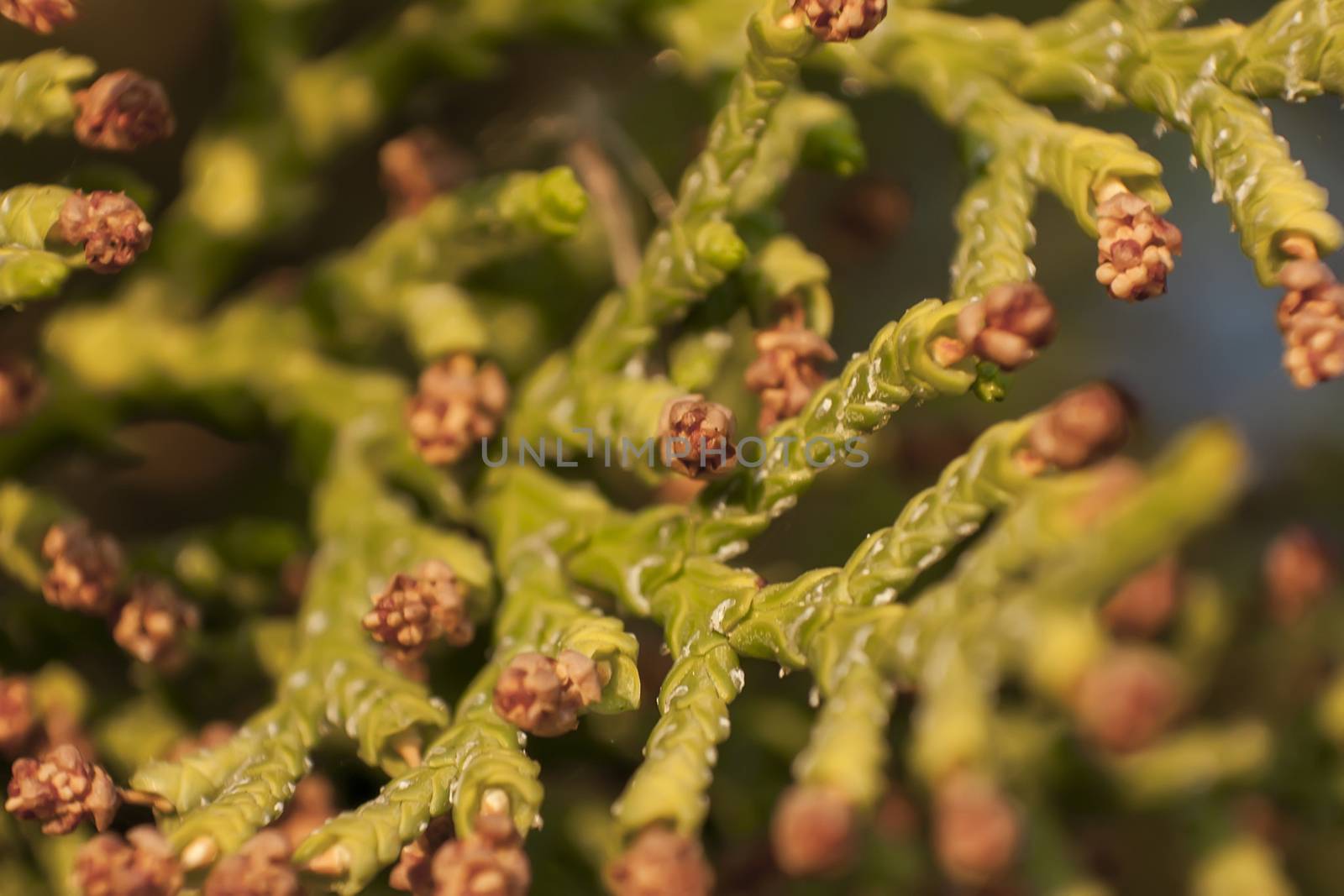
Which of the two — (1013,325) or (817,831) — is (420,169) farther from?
(817,831)

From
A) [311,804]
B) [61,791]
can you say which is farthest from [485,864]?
[311,804]

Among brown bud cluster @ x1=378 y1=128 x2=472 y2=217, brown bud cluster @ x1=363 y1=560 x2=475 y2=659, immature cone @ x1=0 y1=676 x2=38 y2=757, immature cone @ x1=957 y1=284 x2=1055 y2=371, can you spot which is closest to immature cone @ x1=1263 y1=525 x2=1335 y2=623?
immature cone @ x1=957 y1=284 x2=1055 y2=371

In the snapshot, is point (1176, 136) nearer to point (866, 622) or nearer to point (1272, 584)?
point (1272, 584)

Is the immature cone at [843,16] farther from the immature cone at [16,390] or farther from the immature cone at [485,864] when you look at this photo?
the immature cone at [16,390]

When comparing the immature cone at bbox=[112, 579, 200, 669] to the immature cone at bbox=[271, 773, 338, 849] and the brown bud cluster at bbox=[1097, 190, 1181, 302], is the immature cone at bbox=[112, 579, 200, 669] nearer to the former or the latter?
the immature cone at bbox=[271, 773, 338, 849]

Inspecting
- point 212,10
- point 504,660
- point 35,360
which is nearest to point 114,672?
point 35,360

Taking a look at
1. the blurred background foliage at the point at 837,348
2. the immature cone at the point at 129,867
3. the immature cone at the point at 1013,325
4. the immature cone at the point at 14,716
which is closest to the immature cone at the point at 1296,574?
the blurred background foliage at the point at 837,348
